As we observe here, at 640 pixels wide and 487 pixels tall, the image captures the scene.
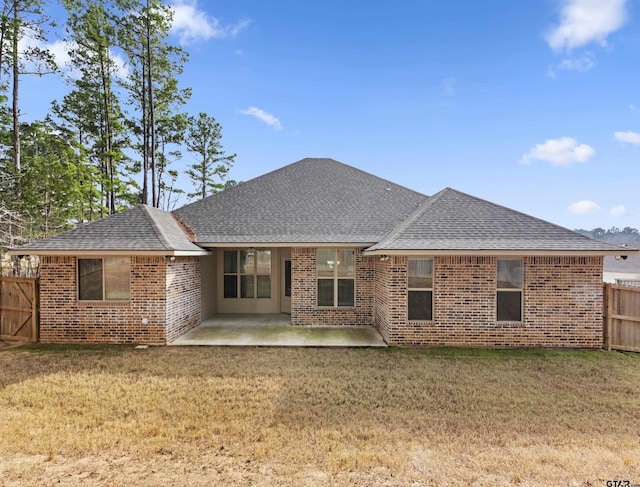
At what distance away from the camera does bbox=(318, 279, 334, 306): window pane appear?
9883mm

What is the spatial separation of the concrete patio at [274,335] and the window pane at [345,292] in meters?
0.77

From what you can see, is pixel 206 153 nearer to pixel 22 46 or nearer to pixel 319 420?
pixel 22 46

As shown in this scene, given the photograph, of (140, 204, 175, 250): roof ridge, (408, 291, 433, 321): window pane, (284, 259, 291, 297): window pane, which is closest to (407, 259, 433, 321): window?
(408, 291, 433, 321): window pane

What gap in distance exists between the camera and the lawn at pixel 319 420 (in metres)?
3.31

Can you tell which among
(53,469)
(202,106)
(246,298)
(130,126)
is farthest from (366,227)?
(202,106)

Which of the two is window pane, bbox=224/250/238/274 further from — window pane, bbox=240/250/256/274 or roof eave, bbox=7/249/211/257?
roof eave, bbox=7/249/211/257

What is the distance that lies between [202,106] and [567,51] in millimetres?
21513

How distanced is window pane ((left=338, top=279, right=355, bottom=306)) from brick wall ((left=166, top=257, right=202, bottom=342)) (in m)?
4.59

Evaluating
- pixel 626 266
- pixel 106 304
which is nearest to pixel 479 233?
pixel 106 304

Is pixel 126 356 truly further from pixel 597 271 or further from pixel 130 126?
pixel 130 126

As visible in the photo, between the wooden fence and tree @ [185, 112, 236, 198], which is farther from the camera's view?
tree @ [185, 112, 236, 198]

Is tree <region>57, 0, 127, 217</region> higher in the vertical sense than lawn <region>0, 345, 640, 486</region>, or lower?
→ higher

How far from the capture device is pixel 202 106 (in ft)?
75.4

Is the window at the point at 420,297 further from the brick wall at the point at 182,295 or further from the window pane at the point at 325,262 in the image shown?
the brick wall at the point at 182,295
